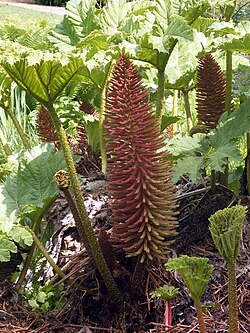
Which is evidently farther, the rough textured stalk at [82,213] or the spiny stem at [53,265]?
the spiny stem at [53,265]

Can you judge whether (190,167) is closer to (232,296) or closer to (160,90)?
(160,90)

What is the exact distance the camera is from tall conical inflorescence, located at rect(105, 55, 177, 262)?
5.28 feet

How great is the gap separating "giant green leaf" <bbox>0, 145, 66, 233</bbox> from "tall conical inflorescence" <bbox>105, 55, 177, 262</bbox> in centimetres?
29

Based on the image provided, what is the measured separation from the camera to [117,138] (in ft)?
5.34

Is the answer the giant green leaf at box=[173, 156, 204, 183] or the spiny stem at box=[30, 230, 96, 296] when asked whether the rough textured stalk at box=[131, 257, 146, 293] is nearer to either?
the spiny stem at box=[30, 230, 96, 296]

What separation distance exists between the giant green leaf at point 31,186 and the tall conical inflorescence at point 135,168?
29cm

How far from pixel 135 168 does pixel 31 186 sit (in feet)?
1.73

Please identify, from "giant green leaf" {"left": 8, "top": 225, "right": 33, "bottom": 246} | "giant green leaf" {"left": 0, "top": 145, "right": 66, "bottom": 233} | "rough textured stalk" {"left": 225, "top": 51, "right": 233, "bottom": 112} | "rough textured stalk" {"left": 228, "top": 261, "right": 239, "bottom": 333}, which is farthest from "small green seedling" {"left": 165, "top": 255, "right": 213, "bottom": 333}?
"rough textured stalk" {"left": 225, "top": 51, "right": 233, "bottom": 112}


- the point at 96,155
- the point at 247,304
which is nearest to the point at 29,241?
the point at 247,304

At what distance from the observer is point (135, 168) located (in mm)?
1624

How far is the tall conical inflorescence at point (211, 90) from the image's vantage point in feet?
7.19

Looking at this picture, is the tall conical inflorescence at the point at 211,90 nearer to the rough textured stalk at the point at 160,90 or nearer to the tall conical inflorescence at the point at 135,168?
the rough textured stalk at the point at 160,90

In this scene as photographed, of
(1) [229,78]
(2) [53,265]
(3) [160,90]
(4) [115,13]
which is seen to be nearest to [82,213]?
(2) [53,265]

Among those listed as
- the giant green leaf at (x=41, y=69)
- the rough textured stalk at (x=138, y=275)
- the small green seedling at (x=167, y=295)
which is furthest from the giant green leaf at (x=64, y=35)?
the small green seedling at (x=167, y=295)
